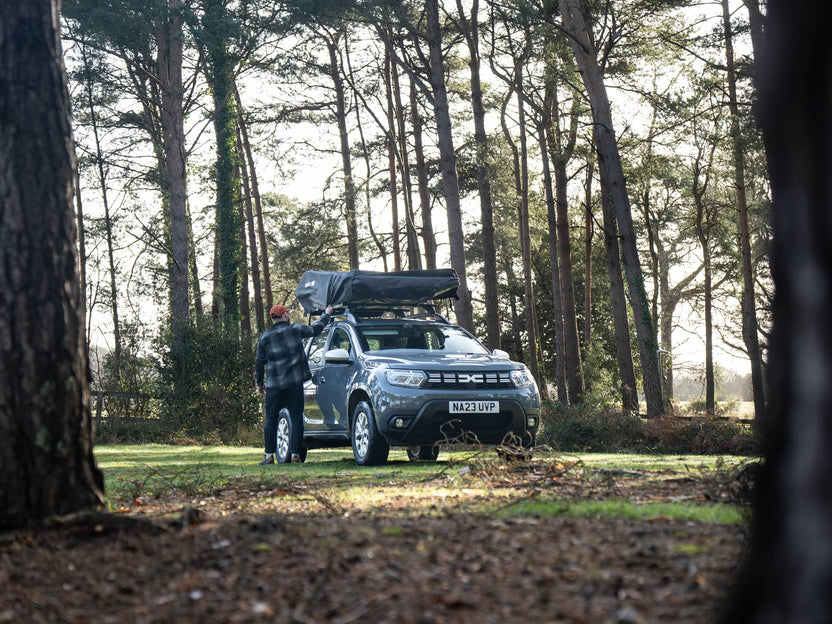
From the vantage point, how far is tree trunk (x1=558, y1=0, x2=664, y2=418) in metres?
22.9

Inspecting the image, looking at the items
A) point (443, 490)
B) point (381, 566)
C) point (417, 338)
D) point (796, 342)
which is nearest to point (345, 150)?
point (417, 338)

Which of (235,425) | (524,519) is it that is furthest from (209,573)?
(235,425)

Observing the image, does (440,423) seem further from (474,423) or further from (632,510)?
(632,510)

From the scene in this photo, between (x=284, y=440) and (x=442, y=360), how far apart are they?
335cm

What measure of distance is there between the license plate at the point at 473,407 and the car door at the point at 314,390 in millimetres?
3009

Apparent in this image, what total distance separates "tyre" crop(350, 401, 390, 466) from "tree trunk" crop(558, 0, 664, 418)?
1258 centimetres

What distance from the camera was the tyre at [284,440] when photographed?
13422 mm

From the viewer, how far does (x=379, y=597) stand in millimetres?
3508

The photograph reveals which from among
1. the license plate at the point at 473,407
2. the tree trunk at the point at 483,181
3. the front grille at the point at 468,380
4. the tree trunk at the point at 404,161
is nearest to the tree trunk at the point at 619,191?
the tree trunk at the point at 483,181

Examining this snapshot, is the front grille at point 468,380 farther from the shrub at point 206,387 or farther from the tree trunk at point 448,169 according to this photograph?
the shrub at point 206,387

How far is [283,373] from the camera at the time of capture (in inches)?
510

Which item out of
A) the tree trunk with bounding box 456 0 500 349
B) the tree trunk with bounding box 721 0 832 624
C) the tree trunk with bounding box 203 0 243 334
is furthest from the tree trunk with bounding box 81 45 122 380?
the tree trunk with bounding box 721 0 832 624

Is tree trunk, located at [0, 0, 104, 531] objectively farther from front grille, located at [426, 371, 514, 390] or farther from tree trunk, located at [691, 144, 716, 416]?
tree trunk, located at [691, 144, 716, 416]

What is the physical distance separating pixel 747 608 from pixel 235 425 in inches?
880
